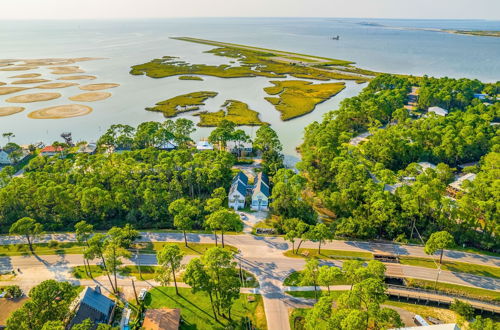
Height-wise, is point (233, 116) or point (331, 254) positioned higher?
point (233, 116)

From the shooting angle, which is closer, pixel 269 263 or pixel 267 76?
pixel 269 263

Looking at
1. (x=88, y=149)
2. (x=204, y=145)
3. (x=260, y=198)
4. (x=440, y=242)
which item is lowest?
(x=260, y=198)

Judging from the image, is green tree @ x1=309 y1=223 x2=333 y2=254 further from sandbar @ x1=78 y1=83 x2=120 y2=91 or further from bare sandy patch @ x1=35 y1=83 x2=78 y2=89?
bare sandy patch @ x1=35 y1=83 x2=78 y2=89

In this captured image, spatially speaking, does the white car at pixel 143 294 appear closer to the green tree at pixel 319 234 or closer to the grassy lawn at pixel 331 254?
the grassy lawn at pixel 331 254

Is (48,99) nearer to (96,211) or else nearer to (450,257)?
(96,211)

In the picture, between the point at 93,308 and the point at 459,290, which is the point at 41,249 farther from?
the point at 459,290

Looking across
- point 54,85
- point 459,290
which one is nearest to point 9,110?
point 54,85

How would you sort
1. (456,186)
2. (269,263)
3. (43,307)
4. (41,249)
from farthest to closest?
(456,186) < (41,249) < (269,263) < (43,307)
